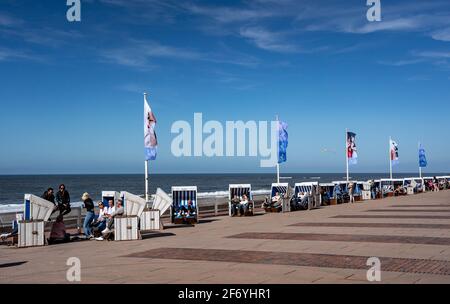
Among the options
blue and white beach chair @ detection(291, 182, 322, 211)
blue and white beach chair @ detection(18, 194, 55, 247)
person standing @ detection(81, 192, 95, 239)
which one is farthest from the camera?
blue and white beach chair @ detection(291, 182, 322, 211)

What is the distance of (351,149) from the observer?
33.5 meters

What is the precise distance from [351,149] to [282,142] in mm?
7889

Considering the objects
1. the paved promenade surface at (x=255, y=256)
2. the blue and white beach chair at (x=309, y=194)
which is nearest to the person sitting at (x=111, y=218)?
the paved promenade surface at (x=255, y=256)

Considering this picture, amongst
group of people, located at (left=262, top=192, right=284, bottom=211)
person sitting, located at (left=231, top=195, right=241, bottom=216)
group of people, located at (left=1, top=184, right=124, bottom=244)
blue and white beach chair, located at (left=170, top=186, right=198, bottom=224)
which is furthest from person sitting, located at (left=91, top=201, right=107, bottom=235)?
group of people, located at (left=262, top=192, right=284, bottom=211)

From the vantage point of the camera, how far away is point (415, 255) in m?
10.1

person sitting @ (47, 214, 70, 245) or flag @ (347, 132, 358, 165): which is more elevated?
flag @ (347, 132, 358, 165)

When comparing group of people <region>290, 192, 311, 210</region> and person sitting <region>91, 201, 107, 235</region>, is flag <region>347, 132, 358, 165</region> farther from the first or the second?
person sitting <region>91, 201, 107, 235</region>

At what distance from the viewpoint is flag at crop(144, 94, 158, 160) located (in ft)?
65.1

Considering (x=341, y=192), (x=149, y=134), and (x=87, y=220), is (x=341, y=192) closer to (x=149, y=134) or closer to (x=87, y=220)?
(x=149, y=134)

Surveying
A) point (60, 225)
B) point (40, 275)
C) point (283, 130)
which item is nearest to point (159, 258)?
point (40, 275)

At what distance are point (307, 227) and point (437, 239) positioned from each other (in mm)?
4503

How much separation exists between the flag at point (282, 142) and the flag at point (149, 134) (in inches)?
360

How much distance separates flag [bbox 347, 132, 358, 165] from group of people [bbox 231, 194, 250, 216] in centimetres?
1385
